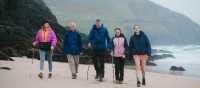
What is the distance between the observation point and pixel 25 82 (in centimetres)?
1327

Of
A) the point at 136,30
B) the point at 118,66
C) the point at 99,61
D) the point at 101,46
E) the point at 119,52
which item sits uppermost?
the point at 136,30

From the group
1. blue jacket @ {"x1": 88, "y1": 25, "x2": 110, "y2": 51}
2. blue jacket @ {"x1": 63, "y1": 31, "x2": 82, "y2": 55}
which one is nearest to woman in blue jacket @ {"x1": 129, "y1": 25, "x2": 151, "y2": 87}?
blue jacket @ {"x1": 88, "y1": 25, "x2": 110, "y2": 51}

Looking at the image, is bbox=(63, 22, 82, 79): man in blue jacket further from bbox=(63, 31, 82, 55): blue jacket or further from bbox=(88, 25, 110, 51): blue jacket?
bbox=(88, 25, 110, 51): blue jacket

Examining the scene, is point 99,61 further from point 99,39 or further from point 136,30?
point 136,30

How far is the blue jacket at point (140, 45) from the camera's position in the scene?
1438cm

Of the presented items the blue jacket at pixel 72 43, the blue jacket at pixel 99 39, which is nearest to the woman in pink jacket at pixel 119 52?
the blue jacket at pixel 99 39

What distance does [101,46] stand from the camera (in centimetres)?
1502

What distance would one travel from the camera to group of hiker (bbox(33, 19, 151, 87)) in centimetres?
1445

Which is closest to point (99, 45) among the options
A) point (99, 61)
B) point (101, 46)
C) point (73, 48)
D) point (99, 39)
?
point (101, 46)

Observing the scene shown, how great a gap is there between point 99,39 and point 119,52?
70cm

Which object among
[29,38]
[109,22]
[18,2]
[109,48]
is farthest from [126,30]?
[109,48]

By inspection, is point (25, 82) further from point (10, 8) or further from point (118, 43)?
point (10, 8)

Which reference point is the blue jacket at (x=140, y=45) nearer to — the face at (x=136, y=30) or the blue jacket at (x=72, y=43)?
the face at (x=136, y=30)

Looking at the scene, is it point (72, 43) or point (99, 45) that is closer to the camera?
point (99, 45)
